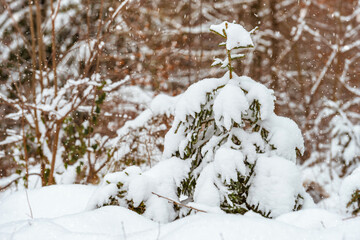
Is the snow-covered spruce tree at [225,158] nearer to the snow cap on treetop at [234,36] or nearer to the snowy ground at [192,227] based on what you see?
the snow cap on treetop at [234,36]

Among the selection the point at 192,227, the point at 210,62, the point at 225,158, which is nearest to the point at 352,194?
the point at 225,158

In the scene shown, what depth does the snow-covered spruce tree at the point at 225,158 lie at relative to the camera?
2.19 meters

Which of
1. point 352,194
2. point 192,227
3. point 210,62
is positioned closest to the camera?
point 192,227

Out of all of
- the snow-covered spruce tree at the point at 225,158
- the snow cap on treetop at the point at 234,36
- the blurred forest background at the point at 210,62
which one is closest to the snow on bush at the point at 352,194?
the snow-covered spruce tree at the point at 225,158

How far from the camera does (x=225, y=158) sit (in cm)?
215

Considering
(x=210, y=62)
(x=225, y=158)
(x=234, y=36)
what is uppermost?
(x=210, y=62)

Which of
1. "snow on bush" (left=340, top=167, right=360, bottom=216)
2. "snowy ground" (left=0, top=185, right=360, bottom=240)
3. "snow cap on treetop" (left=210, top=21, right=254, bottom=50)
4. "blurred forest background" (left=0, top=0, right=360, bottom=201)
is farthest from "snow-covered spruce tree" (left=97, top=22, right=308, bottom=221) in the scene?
"blurred forest background" (left=0, top=0, right=360, bottom=201)

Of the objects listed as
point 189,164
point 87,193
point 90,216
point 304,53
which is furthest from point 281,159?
point 304,53

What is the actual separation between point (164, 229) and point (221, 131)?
873mm

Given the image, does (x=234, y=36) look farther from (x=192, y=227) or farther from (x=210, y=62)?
(x=210, y=62)

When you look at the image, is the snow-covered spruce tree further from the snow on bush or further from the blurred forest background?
the blurred forest background

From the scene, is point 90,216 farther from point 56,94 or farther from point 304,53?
point 304,53

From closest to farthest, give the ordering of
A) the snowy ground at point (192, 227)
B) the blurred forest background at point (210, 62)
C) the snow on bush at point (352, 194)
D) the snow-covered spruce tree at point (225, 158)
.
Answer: the snowy ground at point (192, 227), the snow-covered spruce tree at point (225, 158), the snow on bush at point (352, 194), the blurred forest background at point (210, 62)

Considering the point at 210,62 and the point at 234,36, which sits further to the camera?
the point at 210,62
